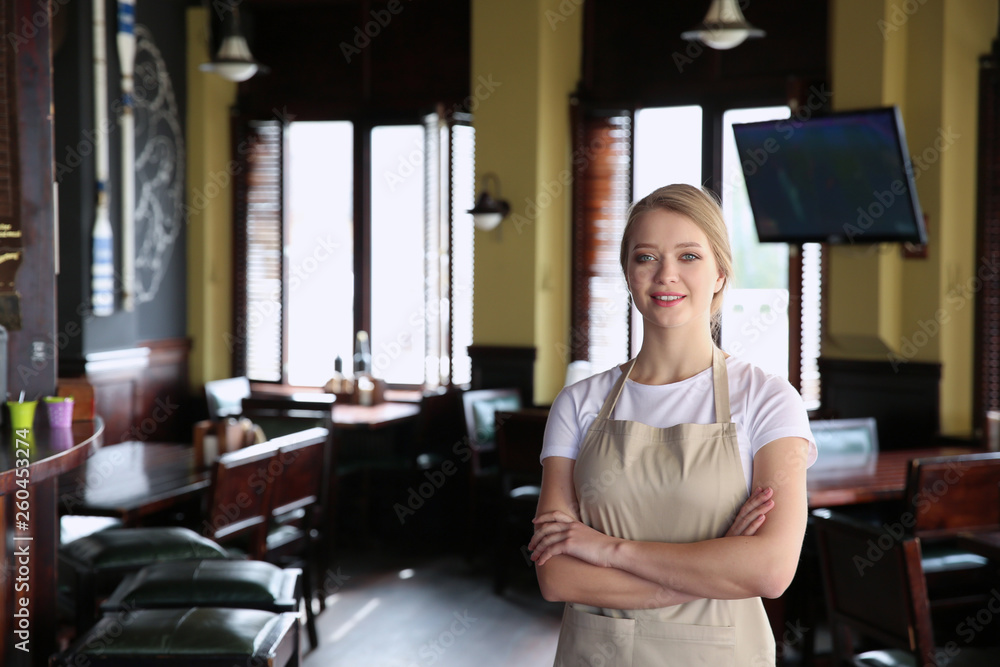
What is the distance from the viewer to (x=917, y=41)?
16.6 ft

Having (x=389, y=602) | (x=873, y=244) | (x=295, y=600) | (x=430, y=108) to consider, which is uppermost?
(x=430, y=108)

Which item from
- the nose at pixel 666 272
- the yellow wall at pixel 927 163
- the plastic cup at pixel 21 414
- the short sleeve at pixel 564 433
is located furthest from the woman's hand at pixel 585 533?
the yellow wall at pixel 927 163

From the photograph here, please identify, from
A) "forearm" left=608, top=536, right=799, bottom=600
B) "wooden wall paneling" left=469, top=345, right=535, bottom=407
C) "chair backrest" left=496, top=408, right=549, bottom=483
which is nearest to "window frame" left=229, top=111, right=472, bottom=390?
"wooden wall paneling" left=469, top=345, right=535, bottom=407

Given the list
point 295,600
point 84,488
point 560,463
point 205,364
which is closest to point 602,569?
point 560,463

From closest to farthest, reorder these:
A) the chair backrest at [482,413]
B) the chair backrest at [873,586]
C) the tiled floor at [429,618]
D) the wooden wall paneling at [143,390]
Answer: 1. the chair backrest at [873,586]
2. the tiled floor at [429,618]
3. the chair backrest at [482,413]
4. the wooden wall paneling at [143,390]

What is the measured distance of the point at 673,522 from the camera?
→ 1.61 meters

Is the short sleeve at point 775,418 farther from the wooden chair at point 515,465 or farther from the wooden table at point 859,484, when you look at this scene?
the wooden chair at point 515,465

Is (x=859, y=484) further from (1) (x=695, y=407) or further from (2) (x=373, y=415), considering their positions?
(2) (x=373, y=415)

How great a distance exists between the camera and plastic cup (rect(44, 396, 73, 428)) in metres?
2.86

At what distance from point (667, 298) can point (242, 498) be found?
243 cm

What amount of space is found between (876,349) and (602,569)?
4028 millimetres

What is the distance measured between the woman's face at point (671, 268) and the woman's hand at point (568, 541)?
360 millimetres

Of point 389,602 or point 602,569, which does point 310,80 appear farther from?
point 602,569

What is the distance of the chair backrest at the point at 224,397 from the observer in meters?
6.10
